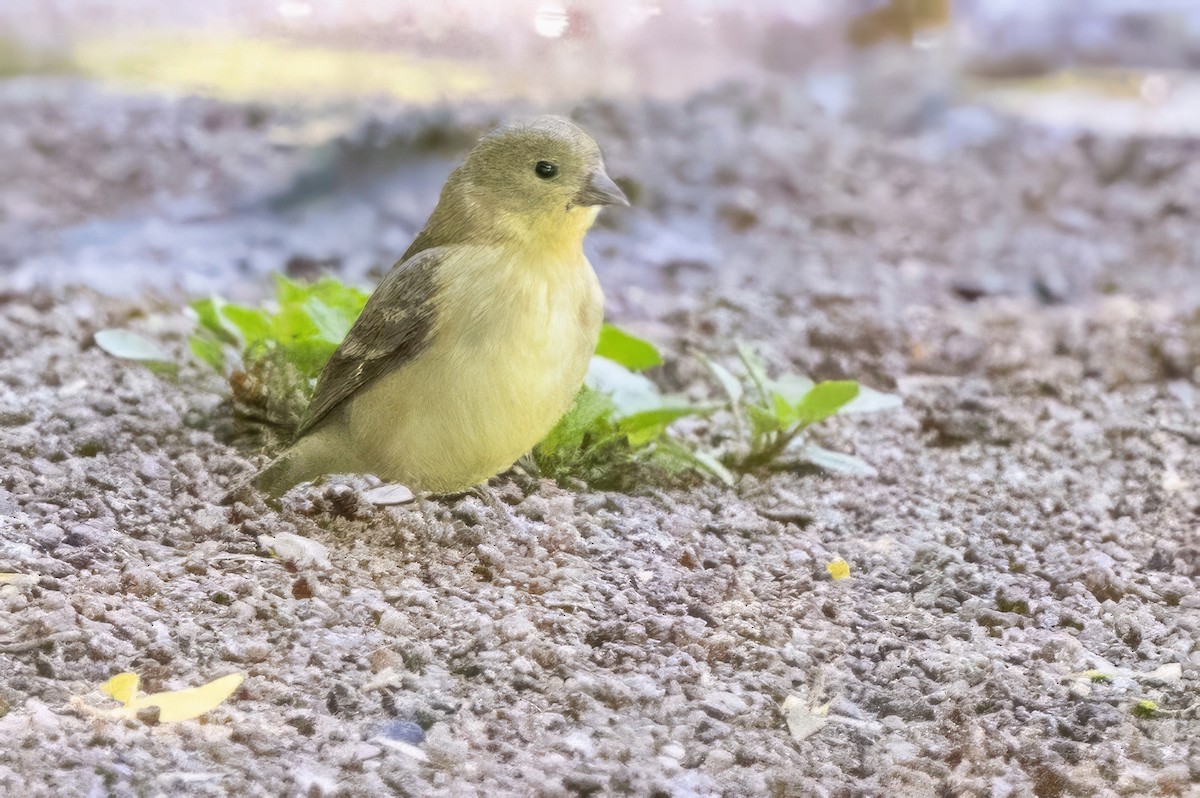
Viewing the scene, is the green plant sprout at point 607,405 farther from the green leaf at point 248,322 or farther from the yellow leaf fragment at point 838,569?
the yellow leaf fragment at point 838,569

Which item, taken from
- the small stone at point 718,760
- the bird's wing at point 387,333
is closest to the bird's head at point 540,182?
the bird's wing at point 387,333

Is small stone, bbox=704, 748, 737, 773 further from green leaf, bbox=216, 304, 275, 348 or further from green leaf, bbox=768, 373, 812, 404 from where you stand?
green leaf, bbox=216, 304, 275, 348

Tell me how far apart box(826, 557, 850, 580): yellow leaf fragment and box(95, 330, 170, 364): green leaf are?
146cm

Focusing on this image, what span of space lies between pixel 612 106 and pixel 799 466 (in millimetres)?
2084

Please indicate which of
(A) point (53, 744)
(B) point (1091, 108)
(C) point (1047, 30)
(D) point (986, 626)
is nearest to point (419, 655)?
(A) point (53, 744)

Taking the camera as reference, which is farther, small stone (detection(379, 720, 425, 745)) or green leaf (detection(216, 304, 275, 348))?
green leaf (detection(216, 304, 275, 348))

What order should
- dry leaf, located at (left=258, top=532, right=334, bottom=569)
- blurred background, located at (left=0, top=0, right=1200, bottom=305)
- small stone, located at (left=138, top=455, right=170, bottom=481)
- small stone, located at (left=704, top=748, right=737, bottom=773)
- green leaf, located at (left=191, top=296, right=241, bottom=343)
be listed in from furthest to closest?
1. blurred background, located at (left=0, top=0, right=1200, bottom=305)
2. green leaf, located at (left=191, top=296, right=241, bottom=343)
3. small stone, located at (left=138, top=455, right=170, bottom=481)
4. dry leaf, located at (left=258, top=532, right=334, bottom=569)
5. small stone, located at (left=704, top=748, right=737, bottom=773)

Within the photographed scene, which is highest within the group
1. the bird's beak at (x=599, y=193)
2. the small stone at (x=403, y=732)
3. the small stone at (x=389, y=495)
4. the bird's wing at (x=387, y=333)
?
the bird's beak at (x=599, y=193)

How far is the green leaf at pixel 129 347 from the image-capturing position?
8.34 feet

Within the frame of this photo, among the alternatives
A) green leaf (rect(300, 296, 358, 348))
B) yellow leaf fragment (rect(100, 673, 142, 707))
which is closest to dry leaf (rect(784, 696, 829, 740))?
yellow leaf fragment (rect(100, 673, 142, 707))

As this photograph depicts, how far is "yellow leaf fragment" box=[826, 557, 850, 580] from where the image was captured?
2.06 metres

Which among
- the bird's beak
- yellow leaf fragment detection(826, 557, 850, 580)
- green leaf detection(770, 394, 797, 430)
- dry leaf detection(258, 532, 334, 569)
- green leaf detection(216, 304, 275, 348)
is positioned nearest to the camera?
the bird's beak

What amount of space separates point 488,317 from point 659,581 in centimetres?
51

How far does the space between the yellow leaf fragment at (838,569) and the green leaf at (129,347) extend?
146 cm
